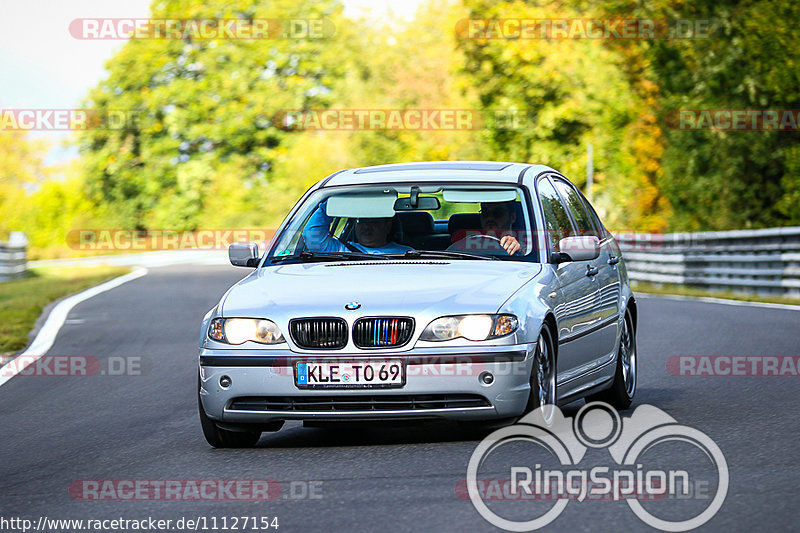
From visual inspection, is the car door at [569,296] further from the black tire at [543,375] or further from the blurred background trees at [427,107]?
the blurred background trees at [427,107]

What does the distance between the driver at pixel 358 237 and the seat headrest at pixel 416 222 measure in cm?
10

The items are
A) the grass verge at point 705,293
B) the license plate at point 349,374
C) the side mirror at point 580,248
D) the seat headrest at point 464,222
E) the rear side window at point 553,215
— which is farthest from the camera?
the grass verge at point 705,293

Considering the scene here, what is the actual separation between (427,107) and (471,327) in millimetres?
58553

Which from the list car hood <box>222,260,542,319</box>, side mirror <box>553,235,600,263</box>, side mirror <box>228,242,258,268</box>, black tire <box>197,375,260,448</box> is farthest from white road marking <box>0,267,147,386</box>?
side mirror <box>553,235,600,263</box>

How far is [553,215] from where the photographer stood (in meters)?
9.47

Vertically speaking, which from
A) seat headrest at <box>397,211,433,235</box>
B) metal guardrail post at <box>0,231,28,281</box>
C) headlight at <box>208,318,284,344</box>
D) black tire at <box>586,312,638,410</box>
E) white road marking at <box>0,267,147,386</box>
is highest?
seat headrest at <box>397,211,433,235</box>

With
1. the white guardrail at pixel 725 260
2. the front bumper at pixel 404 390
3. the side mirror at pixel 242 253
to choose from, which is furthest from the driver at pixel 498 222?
the white guardrail at pixel 725 260

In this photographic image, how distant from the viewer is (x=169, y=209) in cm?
7594

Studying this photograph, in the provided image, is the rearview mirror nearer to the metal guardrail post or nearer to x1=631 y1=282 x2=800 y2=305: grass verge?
x1=631 y1=282 x2=800 y2=305: grass verge

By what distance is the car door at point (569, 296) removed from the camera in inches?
345

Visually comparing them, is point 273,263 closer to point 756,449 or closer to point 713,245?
point 756,449

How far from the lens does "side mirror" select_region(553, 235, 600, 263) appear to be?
873cm

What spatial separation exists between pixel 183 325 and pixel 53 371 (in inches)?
206

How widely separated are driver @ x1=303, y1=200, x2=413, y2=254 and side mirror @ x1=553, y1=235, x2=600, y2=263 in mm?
952
